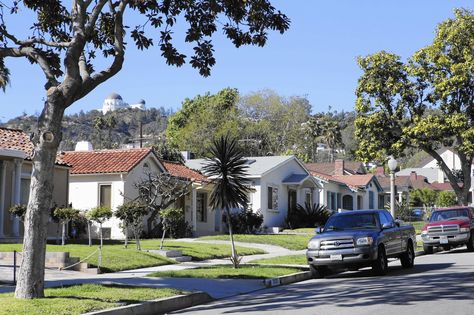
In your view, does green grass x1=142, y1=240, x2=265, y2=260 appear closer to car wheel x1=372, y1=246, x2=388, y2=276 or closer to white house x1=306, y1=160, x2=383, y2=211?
car wheel x1=372, y1=246, x2=388, y2=276

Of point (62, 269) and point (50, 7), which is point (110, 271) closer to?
point (62, 269)

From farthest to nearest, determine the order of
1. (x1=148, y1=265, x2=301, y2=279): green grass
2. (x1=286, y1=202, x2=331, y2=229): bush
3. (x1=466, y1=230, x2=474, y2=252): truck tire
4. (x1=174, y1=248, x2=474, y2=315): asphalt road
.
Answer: (x1=286, y1=202, x2=331, y2=229): bush → (x1=466, y1=230, x2=474, y2=252): truck tire → (x1=148, y1=265, x2=301, y2=279): green grass → (x1=174, y1=248, x2=474, y2=315): asphalt road

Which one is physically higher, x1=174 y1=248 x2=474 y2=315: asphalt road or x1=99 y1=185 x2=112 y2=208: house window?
x1=99 y1=185 x2=112 y2=208: house window

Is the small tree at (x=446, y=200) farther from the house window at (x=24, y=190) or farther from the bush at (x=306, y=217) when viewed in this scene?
the house window at (x=24, y=190)

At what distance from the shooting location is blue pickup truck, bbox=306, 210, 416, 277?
16.9 m

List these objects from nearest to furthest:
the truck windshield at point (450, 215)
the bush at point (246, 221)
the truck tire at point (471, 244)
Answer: the truck tire at point (471, 244) → the truck windshield at point (450, 215) → the bush at point (246, 221)

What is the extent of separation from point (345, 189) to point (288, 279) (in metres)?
37.5

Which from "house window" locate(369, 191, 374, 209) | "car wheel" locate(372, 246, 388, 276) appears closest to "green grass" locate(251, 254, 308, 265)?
"car wheel" locate(372, 246, 388, 276)

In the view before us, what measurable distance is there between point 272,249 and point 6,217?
1051cm

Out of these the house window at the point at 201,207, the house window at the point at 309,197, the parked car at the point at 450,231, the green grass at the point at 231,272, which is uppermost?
the house window at the point at 309,197

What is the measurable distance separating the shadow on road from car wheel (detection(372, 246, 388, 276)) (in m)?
0.23

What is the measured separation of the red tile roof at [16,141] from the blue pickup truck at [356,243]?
11.7 m

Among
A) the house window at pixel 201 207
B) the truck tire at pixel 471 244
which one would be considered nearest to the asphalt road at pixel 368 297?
the truck tire at pixel 471 244

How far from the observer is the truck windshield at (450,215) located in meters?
26.4
